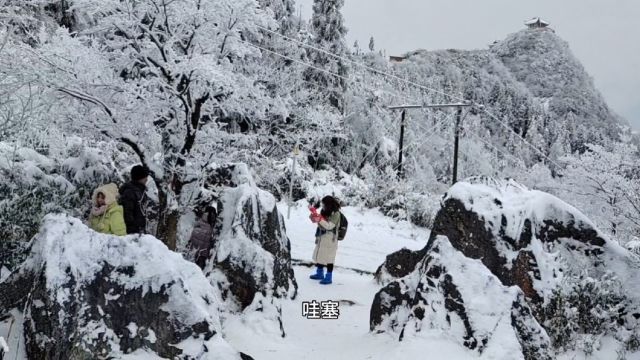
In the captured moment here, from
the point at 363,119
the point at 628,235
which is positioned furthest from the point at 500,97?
the point at 628,235

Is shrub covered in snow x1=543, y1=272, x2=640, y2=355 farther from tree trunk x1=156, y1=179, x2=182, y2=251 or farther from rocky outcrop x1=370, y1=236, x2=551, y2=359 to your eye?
tree trunk x1=156, y1=179, x2=182, y2=251

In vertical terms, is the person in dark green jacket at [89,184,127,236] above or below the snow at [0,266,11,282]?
above

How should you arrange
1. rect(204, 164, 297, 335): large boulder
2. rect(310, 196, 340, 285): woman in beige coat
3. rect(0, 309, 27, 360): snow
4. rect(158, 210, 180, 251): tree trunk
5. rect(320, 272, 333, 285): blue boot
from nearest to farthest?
rect(0, 309, 27, 360): snow, rect(204, 164, 297, 335): large boulder, rect(158, 210, 180, 251): tree trunk, rect(310, 196, 340, 285): woman in beige coat, rect(320, 272, 333, 285): blue boot

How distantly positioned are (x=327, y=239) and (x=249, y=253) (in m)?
1.86

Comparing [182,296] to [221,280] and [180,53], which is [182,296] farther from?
[180,53]

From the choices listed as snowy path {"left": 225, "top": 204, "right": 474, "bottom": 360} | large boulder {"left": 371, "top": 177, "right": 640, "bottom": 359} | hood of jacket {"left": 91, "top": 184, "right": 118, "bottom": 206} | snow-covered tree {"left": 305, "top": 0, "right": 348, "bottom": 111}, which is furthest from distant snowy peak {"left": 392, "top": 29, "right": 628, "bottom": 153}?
hood of jacket {"left": 91, "top": 184, "right": 118, "bottom": 206}

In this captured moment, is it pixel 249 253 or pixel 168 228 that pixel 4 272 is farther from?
pixel 249 253

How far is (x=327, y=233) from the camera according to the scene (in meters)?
8.23

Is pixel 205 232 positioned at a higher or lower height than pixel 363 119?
lower

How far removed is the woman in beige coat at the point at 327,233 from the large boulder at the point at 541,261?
169 cm

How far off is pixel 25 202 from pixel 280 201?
11.8 metres

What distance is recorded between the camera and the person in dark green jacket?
16.7 feet

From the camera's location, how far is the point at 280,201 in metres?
18.0

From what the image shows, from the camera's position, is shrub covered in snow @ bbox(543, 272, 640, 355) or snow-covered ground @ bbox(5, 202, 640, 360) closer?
snow-covered ground @ bbox(5, 202, 640, 360)
